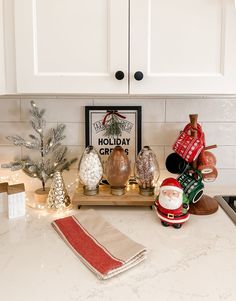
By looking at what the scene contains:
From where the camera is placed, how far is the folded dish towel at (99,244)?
3.06 ft

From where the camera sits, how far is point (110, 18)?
44.0 inches

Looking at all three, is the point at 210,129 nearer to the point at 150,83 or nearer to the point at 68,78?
the point at 150,83

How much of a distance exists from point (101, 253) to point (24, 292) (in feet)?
0.80

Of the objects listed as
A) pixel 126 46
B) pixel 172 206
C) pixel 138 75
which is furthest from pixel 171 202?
pixel 126 46

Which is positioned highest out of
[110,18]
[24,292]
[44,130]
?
[110,18]

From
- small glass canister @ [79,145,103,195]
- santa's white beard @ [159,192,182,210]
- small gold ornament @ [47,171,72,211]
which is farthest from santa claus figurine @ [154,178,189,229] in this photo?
small gold ornament @ [47,171,72,211]

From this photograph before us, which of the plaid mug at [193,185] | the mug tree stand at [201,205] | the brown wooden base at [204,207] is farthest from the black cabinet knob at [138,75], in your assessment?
the brown wooden base at [204,207]

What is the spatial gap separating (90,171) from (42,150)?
25 cm

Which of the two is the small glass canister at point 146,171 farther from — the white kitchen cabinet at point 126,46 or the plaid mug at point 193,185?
the white kitchen cabinet at point 126,46

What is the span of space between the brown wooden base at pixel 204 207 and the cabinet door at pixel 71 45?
551 mm

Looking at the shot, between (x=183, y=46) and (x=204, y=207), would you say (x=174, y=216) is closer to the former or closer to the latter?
(x=204, y=207)

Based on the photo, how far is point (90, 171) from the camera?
1.36 metres

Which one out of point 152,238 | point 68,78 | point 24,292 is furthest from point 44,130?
point 24,292

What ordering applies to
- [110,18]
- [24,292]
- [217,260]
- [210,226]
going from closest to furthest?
[24,292] < [217,260] < [110,18] < [210,226]
